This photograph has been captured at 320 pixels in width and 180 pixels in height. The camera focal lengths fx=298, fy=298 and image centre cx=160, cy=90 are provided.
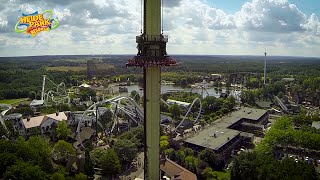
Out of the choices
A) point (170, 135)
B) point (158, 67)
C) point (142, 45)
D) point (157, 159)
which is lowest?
point (170, 135)

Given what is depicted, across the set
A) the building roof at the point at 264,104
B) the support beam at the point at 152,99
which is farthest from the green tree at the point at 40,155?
the building roof at the point at 264,104

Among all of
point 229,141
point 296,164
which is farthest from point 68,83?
point 296,164

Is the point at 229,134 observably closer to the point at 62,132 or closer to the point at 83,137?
the point at 83,137

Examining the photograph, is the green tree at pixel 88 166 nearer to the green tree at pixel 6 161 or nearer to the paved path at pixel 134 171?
the paved path at pixel 134 171

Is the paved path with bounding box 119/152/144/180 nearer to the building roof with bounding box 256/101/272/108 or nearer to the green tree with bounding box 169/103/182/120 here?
the green tree with bounding box 169/103/182/120

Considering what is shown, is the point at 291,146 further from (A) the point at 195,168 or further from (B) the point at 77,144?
(B) the point at 77,144

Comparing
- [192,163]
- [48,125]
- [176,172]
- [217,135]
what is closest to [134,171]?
Answer: [176,172]
